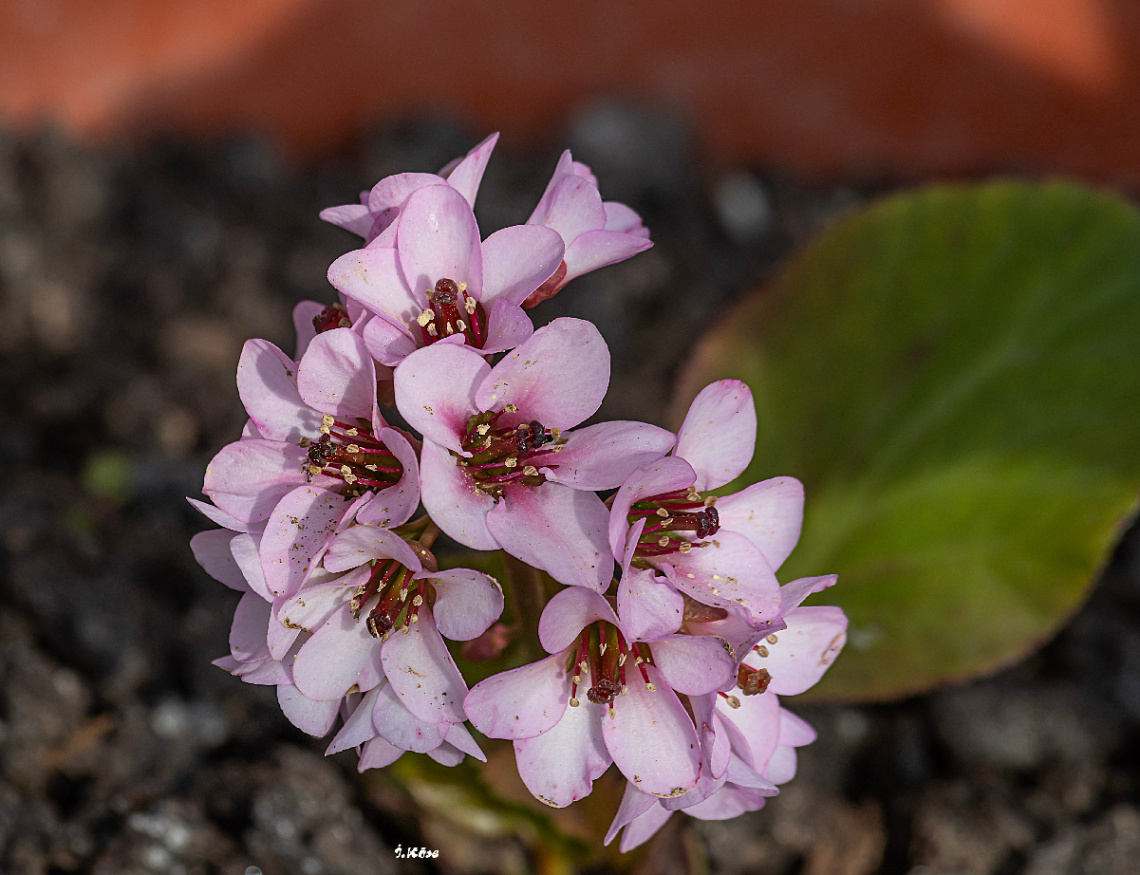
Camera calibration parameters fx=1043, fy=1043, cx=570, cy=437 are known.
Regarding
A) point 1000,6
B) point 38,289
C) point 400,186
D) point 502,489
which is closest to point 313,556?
point 502,489

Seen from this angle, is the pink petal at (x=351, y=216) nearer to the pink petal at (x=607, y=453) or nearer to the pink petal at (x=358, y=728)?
the pink petal at (x=607, y=453)

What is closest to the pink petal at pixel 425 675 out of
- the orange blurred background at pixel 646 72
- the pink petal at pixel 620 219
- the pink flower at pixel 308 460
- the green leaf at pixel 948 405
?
the pink flower at pixel 308 460

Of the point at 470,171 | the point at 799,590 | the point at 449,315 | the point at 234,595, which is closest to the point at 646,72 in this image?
the point at 234,595

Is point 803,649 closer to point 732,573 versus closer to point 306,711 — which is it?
point 732,573

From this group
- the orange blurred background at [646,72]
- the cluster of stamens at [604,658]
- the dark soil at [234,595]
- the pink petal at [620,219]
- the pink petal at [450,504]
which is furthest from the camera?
the orange blurred background at [646,72]

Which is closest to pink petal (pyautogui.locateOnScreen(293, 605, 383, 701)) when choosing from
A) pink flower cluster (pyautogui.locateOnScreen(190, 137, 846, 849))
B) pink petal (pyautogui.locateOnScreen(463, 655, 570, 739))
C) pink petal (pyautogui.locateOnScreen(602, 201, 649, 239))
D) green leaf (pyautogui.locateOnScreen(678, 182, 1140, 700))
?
pink flower cluster (pyautogui.locateOnScreen(190, 137, 846, 849))

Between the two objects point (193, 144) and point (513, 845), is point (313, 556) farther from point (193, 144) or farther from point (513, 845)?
point (193, 144)
